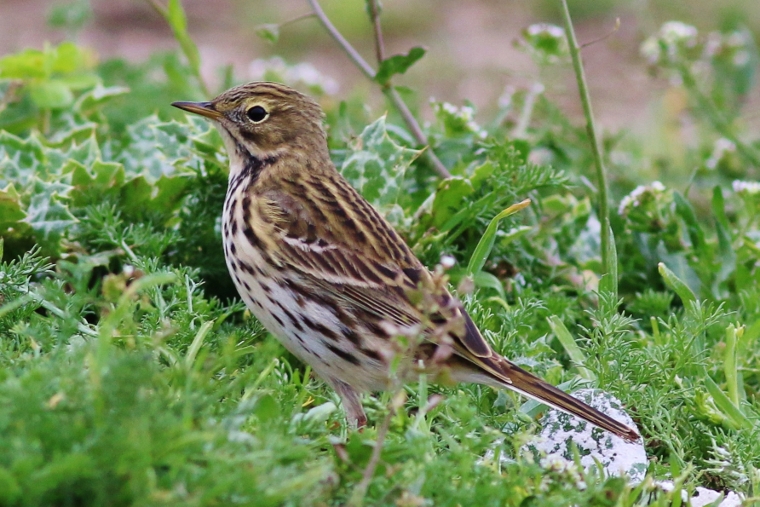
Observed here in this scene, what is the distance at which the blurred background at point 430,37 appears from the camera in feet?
29.7

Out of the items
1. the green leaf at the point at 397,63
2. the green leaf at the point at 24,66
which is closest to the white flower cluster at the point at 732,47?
the green leaf at the point at 397,63

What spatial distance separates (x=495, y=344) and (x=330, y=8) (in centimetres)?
683

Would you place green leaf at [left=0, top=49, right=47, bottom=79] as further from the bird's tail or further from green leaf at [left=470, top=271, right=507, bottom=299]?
the bird's tail

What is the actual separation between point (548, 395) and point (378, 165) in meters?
1.70

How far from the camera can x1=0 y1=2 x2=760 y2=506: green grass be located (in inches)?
92.3

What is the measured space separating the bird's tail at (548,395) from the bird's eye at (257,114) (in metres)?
1.63

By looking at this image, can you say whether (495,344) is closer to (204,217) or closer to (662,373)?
(662,373)

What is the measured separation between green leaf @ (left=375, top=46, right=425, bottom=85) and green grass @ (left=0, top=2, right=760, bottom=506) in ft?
0.84

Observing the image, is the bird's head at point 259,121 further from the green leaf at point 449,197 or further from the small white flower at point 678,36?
the small white flower at point 678,36

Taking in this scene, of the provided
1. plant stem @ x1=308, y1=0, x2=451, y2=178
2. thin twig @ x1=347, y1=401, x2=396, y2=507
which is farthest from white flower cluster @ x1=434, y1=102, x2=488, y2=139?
thin twig @ x1=347, y1=401, x2=396, y2=507

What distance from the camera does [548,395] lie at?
3537mm

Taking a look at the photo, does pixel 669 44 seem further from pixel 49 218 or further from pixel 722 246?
pixel 49 218

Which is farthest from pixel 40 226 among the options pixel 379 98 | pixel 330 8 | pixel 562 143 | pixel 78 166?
pixel 330 8

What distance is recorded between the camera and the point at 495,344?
13.1 ft
